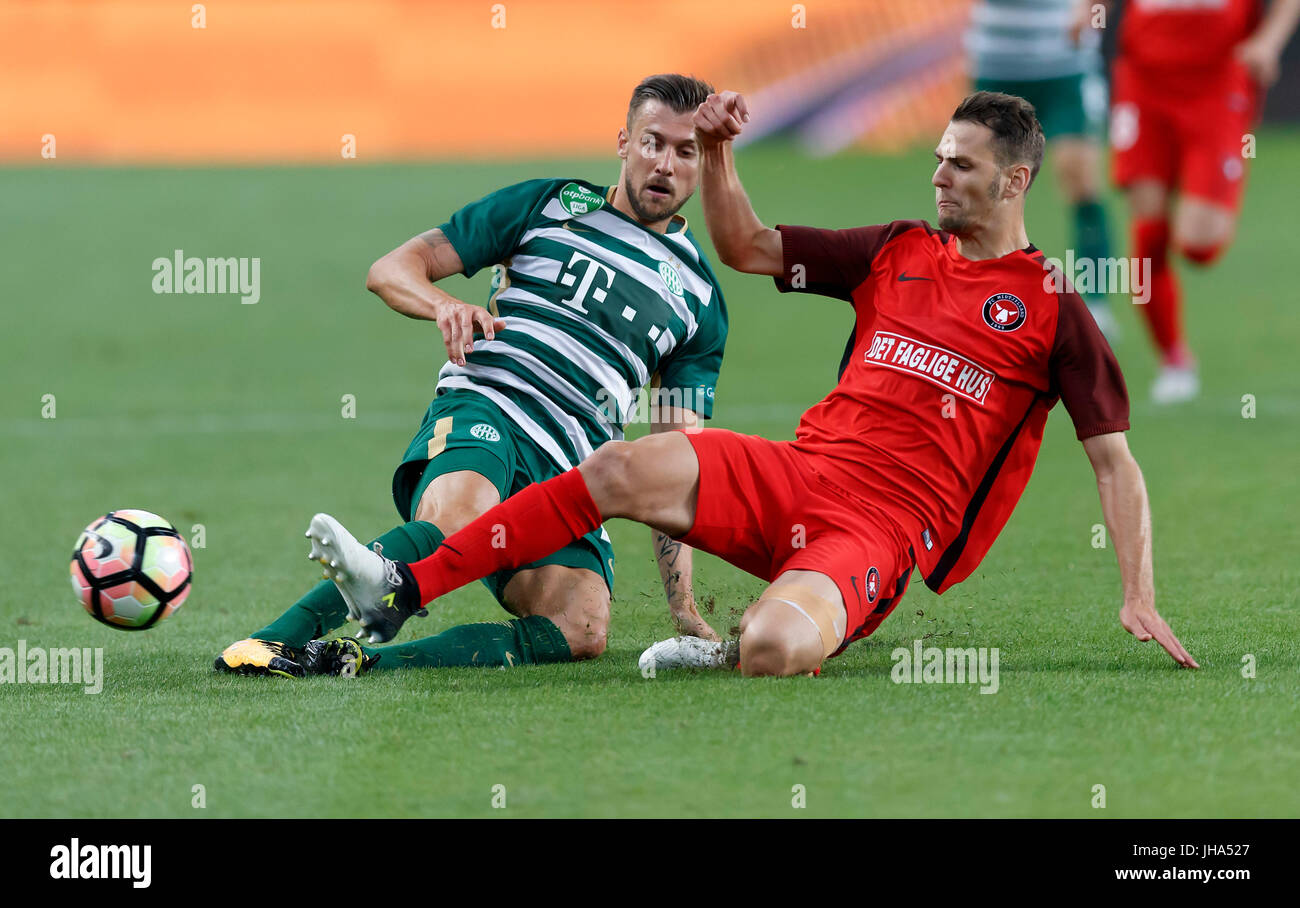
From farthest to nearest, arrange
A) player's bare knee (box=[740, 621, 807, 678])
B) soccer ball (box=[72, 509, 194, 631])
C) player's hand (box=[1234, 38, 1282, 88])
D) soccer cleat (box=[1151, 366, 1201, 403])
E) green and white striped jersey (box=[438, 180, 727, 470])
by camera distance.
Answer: soccer cleat (box=[1151, 366, 1201, 403]), player's hand (box=[1234, 38, 1282, 88]), green and white striped jersey (box=[438, 180, 727, 470]), soccer ball (box=[72, 509, 194, 631]), player's bare knee (box=[740, 621, 807, 678])

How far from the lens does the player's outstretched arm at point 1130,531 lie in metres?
4.59

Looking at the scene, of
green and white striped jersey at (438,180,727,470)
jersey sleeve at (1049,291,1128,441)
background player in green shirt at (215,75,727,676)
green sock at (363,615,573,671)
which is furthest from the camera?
green and white striped jersey at (438,180,727,470)

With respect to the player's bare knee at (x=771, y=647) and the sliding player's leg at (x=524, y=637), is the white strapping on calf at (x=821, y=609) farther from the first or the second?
the sliding player's leg at (x=524, y=637)

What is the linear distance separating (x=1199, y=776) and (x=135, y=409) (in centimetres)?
885

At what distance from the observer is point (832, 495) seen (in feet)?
16.1

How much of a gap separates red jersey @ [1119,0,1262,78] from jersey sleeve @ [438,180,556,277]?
6360 mm

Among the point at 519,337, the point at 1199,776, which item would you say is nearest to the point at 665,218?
the point at 519,337

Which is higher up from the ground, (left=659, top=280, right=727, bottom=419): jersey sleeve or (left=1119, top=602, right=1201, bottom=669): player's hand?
(left=659, top=280, right=727, bottom=419): jersey sleeve

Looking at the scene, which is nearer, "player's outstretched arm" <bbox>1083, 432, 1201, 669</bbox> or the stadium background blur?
the stadium background blur

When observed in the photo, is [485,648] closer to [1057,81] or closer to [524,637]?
[524,637]

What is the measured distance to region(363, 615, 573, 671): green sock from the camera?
4953 mm

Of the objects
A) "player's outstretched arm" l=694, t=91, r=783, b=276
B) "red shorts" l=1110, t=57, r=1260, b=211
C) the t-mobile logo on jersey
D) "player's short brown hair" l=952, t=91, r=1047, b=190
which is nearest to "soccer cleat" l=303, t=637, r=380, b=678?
"player's outstretched arm" l=694, t=91, r=783, b=276

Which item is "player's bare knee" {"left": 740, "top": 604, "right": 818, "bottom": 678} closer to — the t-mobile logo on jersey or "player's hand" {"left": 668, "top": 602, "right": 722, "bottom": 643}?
"player's hand" {"left": 668, "top": 602, "right": 722, "bottom": 643}
